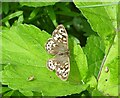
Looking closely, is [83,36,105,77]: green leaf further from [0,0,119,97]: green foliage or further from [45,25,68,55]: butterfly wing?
[45,25,68,55]: butterfly wing

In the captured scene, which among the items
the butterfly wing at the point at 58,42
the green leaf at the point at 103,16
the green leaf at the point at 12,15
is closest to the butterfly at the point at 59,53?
the butterfly wing at the point at 58,42

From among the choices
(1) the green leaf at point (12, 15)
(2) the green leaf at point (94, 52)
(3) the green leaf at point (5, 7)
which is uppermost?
(3) the green leaf at point (5, 7)

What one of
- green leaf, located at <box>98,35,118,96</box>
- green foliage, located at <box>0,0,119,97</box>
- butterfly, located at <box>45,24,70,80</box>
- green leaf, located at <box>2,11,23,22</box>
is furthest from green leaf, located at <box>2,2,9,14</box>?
green leaf, located at <box>98,35,118,96</box>

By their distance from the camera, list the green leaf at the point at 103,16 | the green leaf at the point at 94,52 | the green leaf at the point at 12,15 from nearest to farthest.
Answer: the green leaf at the point at 103,16
the green leaf at the point at 94,52
the green leaf at the point at 12,15

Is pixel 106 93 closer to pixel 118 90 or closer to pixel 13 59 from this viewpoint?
pixel 118 90

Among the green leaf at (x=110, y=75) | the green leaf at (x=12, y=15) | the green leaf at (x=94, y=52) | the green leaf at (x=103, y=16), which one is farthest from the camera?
the green leaf at (x=12, y=15)

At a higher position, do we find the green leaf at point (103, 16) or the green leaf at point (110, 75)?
the green leaf at point (103, 16)

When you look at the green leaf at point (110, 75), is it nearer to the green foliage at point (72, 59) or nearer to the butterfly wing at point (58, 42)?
the green foliage at point (72, 59)
